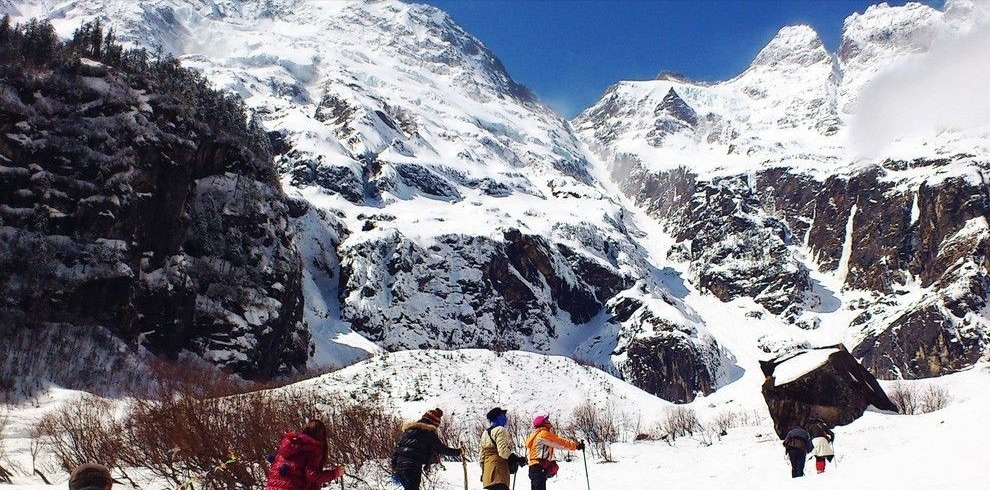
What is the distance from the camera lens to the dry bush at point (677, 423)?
127 ft

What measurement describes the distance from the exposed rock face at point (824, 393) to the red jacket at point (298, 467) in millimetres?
24126

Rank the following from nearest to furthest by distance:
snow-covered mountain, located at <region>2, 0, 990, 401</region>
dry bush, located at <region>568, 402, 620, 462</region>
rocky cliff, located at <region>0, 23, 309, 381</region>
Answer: dry bush, located at <region>568, 402, 620, 462</region>, rocky cliff, located at <region>0, 23, 309, 381</region>, snow-covered mountain, located at <region>2, 0, 990, 401</region>

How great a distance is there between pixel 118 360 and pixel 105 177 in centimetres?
1744

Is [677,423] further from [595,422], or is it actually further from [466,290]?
[466,290]

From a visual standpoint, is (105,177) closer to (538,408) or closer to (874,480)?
(538,408)

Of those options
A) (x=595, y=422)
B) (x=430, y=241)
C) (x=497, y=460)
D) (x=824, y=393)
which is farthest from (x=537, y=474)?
(x=430, y=241)

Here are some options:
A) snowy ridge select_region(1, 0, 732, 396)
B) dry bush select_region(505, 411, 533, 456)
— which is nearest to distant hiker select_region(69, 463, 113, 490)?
dry bush select_region(505, 411, 533, 456)

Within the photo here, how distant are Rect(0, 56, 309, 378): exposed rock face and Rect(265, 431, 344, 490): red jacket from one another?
49605 millimetres

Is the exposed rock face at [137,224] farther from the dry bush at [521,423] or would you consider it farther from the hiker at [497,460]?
the hiker at [497,460]

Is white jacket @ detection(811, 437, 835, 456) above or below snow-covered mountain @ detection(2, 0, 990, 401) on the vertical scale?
below

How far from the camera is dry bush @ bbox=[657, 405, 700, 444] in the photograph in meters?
38.6

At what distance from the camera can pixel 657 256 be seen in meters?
196

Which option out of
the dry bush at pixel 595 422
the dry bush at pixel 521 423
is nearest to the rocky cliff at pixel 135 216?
the dry bush at pixel 521 423

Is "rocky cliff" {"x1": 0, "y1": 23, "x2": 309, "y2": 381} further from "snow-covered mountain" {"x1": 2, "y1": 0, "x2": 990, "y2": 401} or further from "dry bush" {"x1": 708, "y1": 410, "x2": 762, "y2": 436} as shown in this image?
"dry bush" {"x1": 708, "y1": 410, "x2": 762, "y2": 436}
